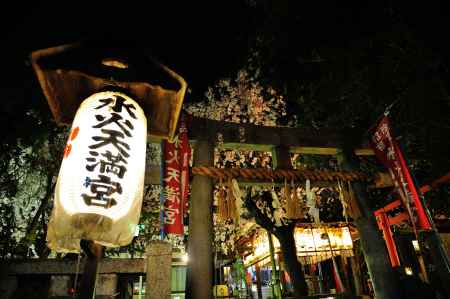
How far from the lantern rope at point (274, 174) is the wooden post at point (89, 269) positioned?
275cm

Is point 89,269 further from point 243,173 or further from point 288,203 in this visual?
point 288,203

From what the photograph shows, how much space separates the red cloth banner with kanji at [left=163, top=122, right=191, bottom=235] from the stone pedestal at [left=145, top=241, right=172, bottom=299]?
118 cm

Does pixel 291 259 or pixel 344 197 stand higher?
pixel 344 197

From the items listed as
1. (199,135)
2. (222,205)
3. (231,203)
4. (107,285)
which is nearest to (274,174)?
(231,203)

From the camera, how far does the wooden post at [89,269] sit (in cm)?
377

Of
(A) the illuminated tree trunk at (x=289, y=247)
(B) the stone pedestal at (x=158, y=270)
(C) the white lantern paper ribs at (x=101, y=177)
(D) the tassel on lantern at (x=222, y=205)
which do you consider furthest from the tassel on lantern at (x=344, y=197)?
(A) the illuminated tree trunk at (x=289, y=247)

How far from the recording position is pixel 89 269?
3.94m

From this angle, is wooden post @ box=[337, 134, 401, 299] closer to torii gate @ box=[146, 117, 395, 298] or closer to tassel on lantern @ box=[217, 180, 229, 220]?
torii gate @ box=[146, 117, 395, 298]

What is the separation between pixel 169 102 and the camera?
5.89 m

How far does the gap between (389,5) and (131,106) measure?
967 cm

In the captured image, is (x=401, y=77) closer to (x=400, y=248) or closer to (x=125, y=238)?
(x=125, y=238)

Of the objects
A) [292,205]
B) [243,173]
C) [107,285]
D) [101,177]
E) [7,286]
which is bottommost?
[107,285]

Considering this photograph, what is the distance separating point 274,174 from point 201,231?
86.1 inches

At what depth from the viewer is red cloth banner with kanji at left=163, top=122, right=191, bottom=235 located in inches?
219
